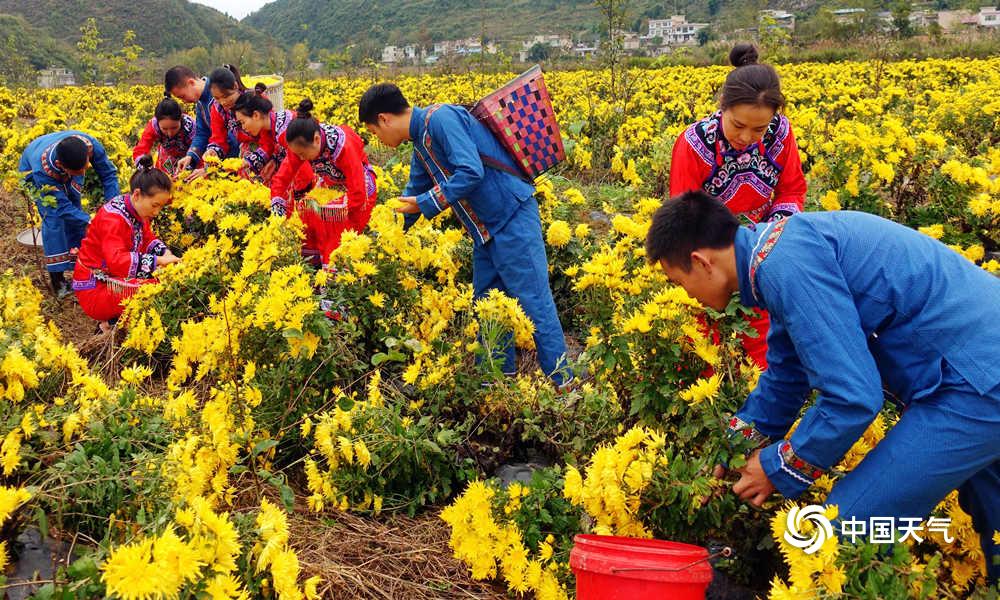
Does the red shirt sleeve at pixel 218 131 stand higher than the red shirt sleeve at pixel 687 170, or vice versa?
the red shirt sleeve at pixel 218 131

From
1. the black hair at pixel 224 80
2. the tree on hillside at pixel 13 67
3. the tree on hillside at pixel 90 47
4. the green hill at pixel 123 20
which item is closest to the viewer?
the black hair at pixel 224 80

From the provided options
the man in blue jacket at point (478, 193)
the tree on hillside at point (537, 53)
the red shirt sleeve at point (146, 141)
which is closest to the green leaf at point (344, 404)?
the man in blue jacket at point (478, 193)

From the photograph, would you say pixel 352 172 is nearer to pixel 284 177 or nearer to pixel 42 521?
pixel 284 177

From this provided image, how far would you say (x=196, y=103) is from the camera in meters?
6.18

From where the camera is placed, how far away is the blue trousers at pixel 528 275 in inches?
148

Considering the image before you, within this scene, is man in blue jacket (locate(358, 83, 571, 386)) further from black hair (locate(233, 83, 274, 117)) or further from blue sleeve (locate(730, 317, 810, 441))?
black hair (locate(233, 83, 274, 117))

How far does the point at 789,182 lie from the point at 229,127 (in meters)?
4.53

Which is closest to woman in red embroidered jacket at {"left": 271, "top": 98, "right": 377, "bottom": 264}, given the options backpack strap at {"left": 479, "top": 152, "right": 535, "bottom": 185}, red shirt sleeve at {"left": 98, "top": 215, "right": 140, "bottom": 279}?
red shirt sleeve at {"left": 98, "top": 215, "right": 140, "bottom": 279}

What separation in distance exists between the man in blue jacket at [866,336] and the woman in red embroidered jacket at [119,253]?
12.1ft

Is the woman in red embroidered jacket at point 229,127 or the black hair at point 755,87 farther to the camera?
the woman in red embroidered jacket at point 229,127
